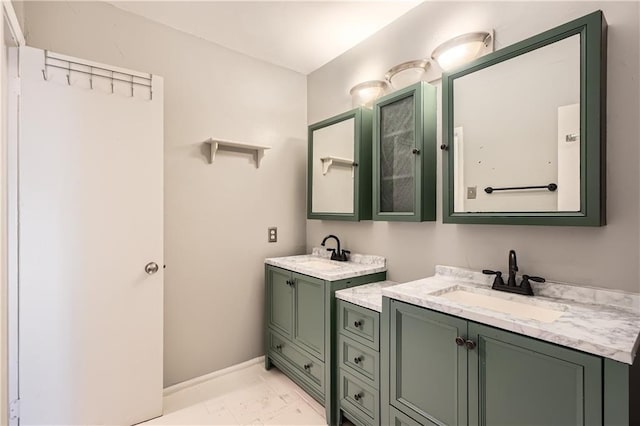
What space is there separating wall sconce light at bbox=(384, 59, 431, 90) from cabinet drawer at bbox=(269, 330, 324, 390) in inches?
73.0

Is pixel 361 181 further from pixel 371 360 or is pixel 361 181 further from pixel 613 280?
pixel 613 280

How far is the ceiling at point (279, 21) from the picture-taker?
6.48ft

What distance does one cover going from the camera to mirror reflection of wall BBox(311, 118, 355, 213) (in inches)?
90.7

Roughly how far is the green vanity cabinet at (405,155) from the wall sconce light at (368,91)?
8.3 inches

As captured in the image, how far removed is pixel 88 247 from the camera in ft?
5.68

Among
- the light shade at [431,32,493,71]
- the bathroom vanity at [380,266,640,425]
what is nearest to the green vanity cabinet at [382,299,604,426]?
the bathroom vanity at [380,266,640,425]

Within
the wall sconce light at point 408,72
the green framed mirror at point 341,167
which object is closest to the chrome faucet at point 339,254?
the green framed mirror at point 341,167

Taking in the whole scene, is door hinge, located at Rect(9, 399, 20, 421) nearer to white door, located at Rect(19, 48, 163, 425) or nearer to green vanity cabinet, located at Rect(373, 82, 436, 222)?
white door, located at Rect(19, 48, 163, 425)

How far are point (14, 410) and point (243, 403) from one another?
3.90 ft

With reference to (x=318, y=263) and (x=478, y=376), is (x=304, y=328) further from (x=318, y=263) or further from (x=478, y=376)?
(x=478, y=376)

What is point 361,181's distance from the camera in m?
2.20

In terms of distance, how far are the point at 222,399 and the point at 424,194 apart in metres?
1.91

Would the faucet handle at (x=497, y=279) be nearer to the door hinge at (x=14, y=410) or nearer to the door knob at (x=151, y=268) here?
the door knob at (x=151, y=268)

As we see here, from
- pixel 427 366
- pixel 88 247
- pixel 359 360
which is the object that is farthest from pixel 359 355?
pixel 88 247
